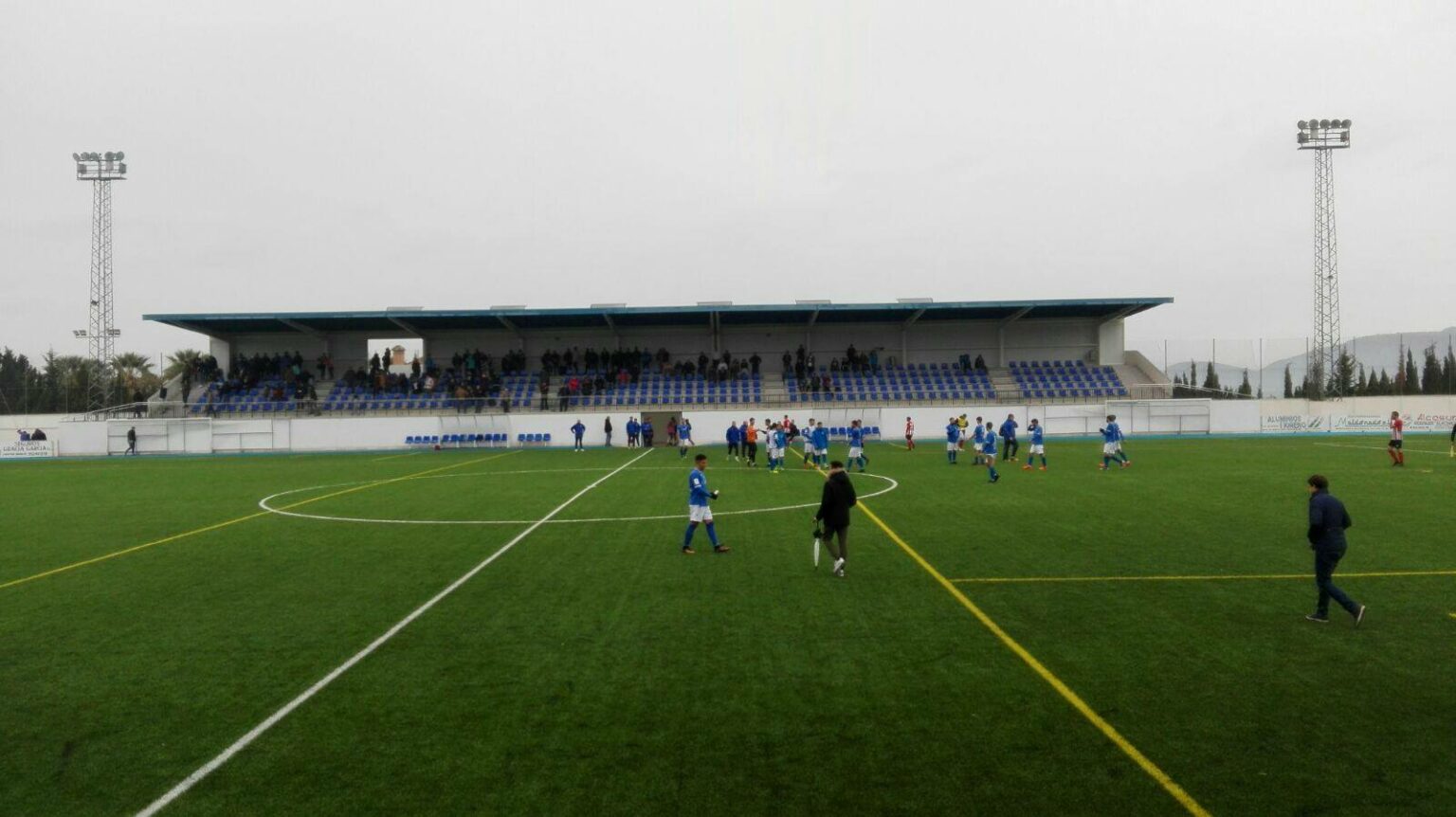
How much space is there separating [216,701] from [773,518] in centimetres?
1146

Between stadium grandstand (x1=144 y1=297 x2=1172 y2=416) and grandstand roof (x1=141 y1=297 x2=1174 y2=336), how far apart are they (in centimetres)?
14

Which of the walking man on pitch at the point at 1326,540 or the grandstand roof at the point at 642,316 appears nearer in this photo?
the walking man on pitch at the point at 1326,540

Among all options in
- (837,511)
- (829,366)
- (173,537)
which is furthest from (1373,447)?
(173,537)

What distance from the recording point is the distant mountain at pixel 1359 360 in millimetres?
58375

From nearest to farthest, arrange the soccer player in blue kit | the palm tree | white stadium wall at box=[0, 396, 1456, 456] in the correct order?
the soccer player in blue kit → white stadium wall at box=[0, 396, 1456, 456] → the palm tree

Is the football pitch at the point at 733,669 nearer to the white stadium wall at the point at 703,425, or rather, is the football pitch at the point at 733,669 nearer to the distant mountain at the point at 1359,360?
the white stadium wall at the point at 703,425

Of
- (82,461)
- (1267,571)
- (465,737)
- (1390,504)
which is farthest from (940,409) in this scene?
(82,461)

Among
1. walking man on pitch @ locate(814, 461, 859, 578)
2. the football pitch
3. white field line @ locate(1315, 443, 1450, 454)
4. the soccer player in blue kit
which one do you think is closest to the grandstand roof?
white field line @ locate(1315, 443, 1450, 454)

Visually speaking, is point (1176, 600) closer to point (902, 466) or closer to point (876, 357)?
point (902, 466)

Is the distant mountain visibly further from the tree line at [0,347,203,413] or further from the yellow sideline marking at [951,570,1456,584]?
the tree line at [0,347,203,413]

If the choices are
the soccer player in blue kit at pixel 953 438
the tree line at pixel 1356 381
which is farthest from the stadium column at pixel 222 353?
the tree line at pixel 1356 381

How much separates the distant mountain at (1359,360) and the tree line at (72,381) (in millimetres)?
78327

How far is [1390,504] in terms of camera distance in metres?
17.4

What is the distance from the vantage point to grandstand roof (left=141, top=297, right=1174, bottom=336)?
5372 centimetres
